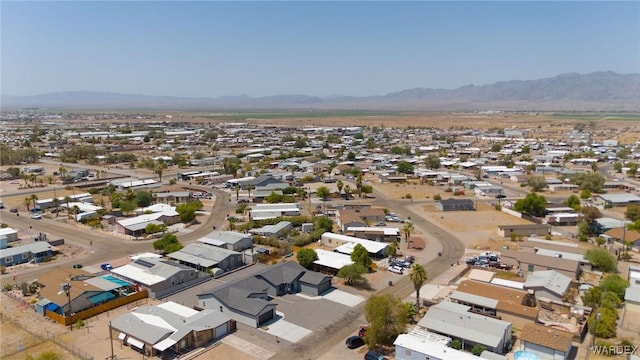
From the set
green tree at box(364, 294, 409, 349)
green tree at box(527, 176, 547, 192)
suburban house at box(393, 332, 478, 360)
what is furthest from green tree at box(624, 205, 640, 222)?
green tree at box(364, 294, 409, 349)

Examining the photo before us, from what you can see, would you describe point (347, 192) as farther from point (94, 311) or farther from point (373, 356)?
point (373, 356)

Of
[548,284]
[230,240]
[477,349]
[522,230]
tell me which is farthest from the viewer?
[522,230]

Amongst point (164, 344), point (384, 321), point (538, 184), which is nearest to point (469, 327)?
point (384, 321)

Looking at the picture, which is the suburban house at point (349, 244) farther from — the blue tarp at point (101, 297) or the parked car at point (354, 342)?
the blue tarp at point (101, 297)

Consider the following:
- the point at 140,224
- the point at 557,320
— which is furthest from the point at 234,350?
the point at 140,224

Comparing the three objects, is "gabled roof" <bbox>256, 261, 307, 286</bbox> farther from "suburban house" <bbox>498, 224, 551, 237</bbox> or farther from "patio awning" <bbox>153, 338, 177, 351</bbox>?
"suburban house" <bbox>498, 224, 551, 237</bbox>

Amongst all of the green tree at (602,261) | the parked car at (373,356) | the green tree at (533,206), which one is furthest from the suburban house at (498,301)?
the green tree at (533,206)

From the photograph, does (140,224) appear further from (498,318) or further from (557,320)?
(557,320)
